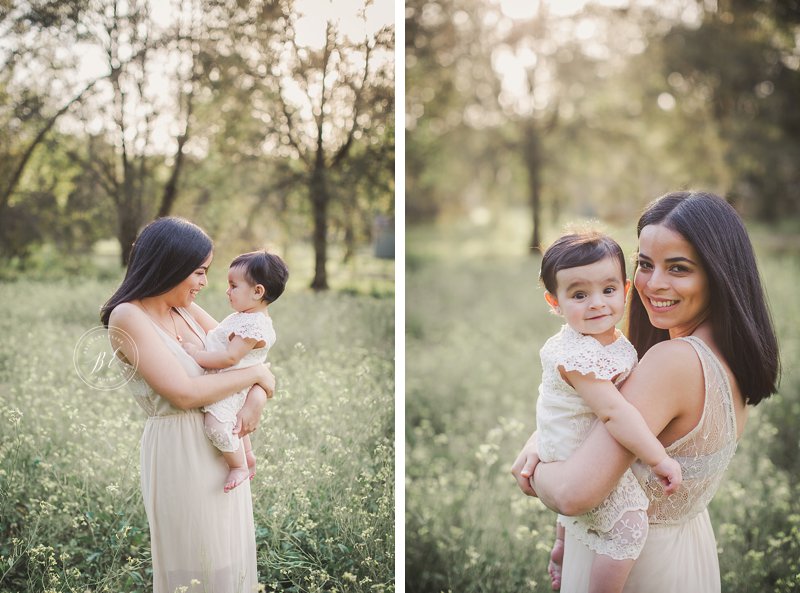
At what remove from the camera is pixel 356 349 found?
10.6ft

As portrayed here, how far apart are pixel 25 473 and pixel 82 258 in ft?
2.70

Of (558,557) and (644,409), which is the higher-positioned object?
(644,409)

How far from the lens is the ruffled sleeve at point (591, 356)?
81.4 inches

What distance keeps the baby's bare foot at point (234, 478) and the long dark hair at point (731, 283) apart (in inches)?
60.7

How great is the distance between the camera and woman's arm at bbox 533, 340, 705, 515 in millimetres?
2062

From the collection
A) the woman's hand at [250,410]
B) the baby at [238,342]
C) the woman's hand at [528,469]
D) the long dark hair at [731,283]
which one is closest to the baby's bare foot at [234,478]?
the baby at [238,342]

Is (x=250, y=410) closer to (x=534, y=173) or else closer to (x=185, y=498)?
(x=185, y=498)

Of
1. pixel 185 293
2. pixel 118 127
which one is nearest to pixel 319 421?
pixel 185 293

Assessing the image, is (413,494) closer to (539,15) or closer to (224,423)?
(224,423)

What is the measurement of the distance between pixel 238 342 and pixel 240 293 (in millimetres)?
190

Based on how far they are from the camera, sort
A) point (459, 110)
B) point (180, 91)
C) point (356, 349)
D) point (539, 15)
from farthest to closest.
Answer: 1. point (459, 110)
2. point (539, 15)
3. point (356, 349)
4. point (180, 91)

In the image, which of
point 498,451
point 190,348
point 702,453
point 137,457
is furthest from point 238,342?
point 498,451

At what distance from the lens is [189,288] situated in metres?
2.39

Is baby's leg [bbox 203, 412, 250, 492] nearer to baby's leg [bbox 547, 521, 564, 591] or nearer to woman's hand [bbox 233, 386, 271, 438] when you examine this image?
woman's hand [bbox 233, 386, 271, 438]
